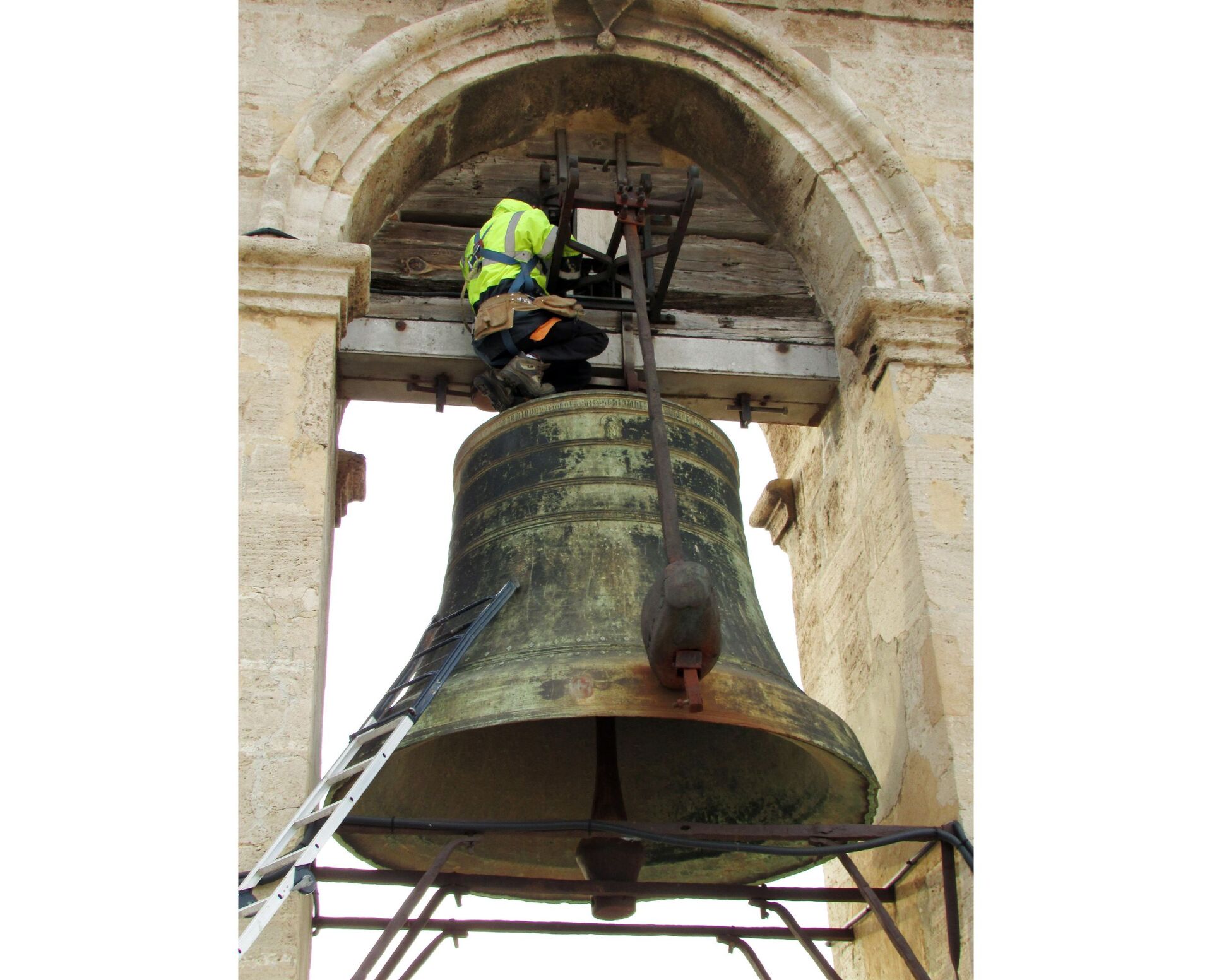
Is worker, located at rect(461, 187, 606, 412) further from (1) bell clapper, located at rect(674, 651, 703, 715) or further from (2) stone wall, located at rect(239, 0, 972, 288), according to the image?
(1) bell clapper, located at rect(674, 651, 703, 715)

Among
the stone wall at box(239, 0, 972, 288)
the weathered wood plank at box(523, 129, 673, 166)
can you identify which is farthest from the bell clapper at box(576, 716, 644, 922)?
the weathered wood plank at box(523, 129, 673, 166)

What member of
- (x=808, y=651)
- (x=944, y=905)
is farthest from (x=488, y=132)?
(x=944, y=905)

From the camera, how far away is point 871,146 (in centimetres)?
513

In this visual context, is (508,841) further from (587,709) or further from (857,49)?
(857,49)

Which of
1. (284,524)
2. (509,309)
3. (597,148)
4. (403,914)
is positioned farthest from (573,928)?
(597,148)

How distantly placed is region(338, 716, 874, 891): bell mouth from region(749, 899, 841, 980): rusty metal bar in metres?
0.15

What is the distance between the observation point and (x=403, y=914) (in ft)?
11.1

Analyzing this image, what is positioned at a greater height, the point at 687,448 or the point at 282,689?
the point at 687,448

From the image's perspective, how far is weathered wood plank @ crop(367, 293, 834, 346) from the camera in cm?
488

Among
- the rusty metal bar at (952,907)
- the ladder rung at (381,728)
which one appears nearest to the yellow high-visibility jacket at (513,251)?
the ladder rung at (381,728)

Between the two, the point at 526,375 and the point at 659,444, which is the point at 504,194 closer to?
the point at 526,375

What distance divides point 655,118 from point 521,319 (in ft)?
4.20

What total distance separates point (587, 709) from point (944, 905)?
1.15m

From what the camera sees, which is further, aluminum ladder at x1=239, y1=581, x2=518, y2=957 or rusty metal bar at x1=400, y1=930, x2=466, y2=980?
rusty metal bar at x1=400, y1=930, x2=466, y2=980
